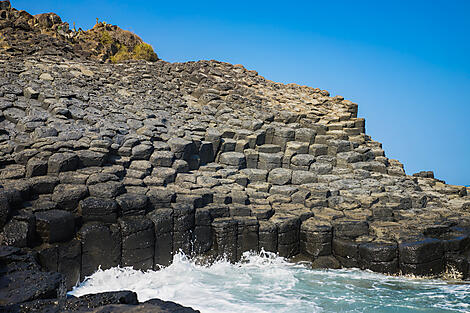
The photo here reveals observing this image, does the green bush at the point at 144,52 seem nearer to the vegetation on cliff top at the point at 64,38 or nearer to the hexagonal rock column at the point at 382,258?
the vegetation on cliff top at the point at 64,38

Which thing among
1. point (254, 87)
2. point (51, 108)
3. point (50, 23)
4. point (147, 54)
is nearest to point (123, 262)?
point (51, 108)

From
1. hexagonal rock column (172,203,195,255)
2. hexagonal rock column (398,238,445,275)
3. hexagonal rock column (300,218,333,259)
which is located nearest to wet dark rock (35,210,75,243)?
hexagonal rock column (172,203,195,255)

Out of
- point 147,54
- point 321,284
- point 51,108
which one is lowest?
point 321,284

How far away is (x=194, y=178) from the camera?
13414 mm

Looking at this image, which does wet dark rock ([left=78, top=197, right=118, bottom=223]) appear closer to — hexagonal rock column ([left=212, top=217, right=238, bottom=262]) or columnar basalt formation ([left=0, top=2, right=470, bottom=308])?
columnar basalt formation ([left=0, top=2, right=470, bottom=308])

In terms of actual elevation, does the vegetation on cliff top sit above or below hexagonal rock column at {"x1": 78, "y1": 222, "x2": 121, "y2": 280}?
above

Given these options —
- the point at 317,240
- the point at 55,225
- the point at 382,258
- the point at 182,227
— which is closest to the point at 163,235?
the point at 182,227

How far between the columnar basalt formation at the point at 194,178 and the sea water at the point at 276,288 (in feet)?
1.38

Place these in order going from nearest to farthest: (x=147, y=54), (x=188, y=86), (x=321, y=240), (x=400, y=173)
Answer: (x=321, y=240) → (x=400, y=173) → (x=188, y=86) → (x=147, y=54)

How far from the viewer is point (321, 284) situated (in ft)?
33.0

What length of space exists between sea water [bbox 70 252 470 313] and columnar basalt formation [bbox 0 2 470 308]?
42cm

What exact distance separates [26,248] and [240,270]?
5559 millimetres

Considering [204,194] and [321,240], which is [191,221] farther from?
[321,240]

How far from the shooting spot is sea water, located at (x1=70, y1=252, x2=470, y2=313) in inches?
342
